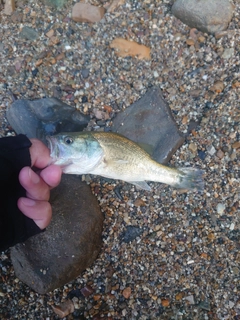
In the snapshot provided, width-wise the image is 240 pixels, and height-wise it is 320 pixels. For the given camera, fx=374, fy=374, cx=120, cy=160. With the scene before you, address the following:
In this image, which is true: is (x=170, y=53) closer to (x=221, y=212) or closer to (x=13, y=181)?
(x=221, y=212)

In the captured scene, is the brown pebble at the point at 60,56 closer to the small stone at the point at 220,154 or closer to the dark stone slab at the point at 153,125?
the dark stone slab at the point at 153,125

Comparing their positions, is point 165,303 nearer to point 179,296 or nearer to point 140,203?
point 179,296

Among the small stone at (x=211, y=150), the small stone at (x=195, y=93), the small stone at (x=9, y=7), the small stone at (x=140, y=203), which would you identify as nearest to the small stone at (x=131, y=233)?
the small stone at (x=140, y=203)

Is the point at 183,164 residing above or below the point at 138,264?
above

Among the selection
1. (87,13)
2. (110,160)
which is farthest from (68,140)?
(87,13)

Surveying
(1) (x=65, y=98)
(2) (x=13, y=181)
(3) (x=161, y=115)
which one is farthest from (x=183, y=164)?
(2) (x=13, y=181)

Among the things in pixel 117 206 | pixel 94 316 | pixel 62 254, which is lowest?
pixel 94 316

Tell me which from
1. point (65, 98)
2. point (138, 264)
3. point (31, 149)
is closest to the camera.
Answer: point (31, 149)

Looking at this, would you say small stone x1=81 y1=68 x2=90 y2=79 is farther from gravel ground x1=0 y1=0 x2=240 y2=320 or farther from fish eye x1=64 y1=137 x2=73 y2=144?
fish eye x1=64 y1=137 x2=73 y2=144
